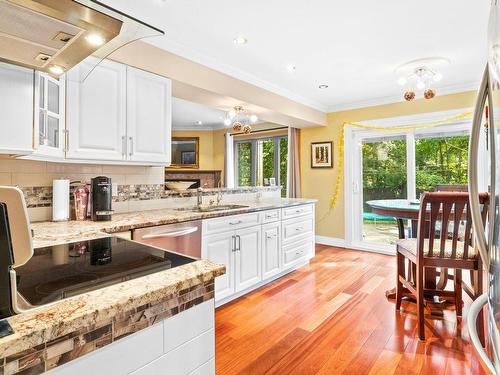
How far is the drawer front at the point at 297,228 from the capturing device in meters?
3.40

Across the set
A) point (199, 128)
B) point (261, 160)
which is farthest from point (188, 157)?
point (261, 160)

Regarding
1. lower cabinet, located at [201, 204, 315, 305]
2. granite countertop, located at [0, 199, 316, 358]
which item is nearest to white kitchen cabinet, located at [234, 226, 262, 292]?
lower cabinet, located at [201, 204, 315, 305]

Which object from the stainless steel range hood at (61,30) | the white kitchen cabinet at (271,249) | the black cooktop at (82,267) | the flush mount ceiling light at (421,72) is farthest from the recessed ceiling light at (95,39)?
the flush mount ceiling light at (421,72)

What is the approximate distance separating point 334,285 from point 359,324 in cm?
84

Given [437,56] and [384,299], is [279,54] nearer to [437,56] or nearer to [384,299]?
[437,56]

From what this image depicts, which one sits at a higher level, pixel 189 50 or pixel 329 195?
pixel 189 50

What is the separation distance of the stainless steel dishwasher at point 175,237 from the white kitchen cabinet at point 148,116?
2.34 ft

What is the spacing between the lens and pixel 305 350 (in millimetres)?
1988

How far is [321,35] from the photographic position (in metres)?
2.66

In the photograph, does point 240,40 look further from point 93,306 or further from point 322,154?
point 322,154

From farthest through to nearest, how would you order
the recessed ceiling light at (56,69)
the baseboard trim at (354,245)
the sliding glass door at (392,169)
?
the baseboard trim at (354,245) → the sliding glass door at (392,169) → the recessed ceiling light at (56,69)

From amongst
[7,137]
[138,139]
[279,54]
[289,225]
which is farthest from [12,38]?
[289,225]

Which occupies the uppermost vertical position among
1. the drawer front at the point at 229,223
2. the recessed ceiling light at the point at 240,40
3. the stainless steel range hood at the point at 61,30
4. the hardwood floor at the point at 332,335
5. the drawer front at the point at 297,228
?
the recessed ceiling light at the point at 240,40

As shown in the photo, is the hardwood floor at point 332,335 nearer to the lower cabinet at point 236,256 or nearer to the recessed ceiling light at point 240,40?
the lower cabinet at point 236,256
